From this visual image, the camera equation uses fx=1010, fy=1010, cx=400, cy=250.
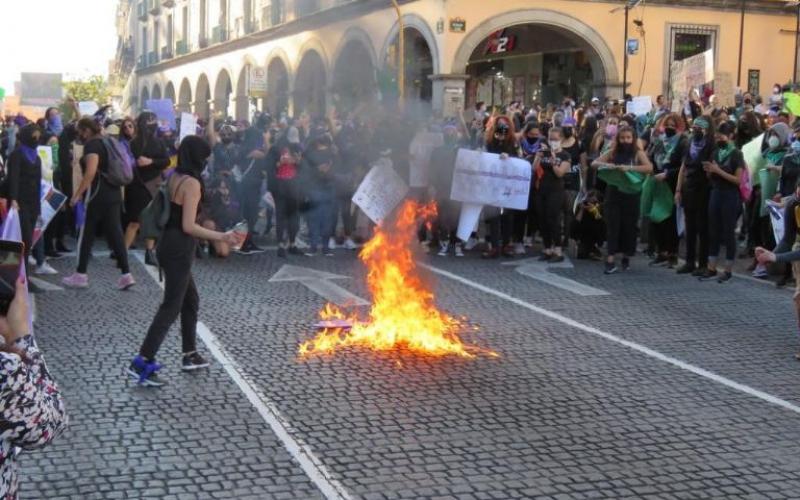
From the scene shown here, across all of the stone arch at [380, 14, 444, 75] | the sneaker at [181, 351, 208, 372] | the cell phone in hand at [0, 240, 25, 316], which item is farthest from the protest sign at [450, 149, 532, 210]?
the stone arch at [380, 14, 444, 75]

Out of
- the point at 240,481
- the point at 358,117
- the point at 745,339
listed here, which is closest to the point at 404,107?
the point at 358,117

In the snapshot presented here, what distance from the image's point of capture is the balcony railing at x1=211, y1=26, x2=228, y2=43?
47.7m

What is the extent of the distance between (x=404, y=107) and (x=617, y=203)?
2.94 m

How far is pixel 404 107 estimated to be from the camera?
12547mm

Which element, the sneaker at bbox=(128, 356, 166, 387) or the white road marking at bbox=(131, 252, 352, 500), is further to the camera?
the sneaker at bbox=(128, 356, 166, 387)

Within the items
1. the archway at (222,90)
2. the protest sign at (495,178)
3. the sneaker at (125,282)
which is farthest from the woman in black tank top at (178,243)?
the archway at (222,90)

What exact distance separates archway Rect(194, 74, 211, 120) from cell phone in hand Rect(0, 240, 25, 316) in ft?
163

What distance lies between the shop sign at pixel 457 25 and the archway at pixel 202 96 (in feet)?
91.7

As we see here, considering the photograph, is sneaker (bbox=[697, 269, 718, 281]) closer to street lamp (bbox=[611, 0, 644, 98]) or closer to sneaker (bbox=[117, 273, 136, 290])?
sneaker (bbox=[117, 273, 136, 290])

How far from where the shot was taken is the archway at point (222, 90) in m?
48.5

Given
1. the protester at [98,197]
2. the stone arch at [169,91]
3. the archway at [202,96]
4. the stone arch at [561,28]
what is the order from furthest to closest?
the stone arch at [169,91], the archway at [202,96], the stone arch at [561,28], the protester at [98,197]

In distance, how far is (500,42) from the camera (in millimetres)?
30531

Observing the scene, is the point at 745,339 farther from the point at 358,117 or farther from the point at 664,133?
the point at 358,117

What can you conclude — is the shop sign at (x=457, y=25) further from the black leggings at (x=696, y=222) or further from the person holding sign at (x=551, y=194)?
the black leggings at (x=696, y=222)
